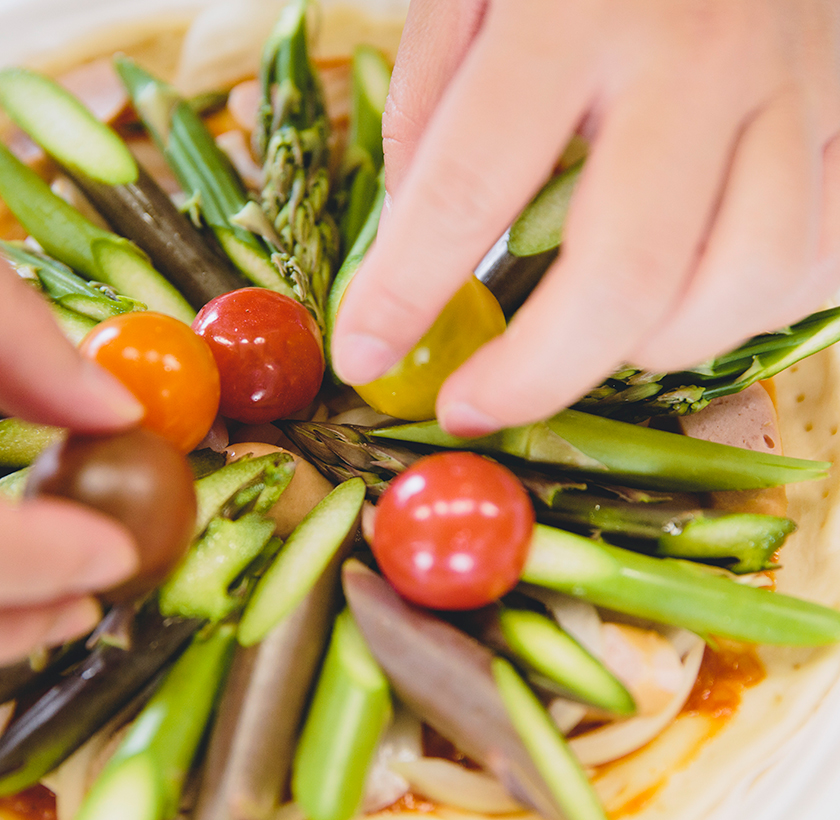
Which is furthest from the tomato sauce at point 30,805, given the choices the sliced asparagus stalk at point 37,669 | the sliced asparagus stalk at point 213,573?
the sliced asparagus stalk at point 213,573

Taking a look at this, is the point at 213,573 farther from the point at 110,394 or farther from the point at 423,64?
the point at 423,64

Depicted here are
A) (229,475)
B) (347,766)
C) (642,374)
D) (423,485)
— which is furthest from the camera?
(642,374)

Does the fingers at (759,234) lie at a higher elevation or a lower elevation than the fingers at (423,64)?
lower

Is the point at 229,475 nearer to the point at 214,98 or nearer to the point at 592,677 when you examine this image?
the point at 592,677


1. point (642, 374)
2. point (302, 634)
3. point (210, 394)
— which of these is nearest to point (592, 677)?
point (302, 634)

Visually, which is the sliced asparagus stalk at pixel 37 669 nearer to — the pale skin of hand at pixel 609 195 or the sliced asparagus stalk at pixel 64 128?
the pale skin of hand at pixel 609 195

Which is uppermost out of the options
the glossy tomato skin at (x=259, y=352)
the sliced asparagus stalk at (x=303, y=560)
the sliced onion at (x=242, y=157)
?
the sliced onion at (x=242, y=157)
